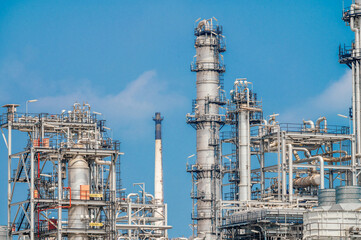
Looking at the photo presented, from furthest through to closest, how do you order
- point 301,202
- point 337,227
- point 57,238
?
point 301,202 → point 57,238 → point 337,227

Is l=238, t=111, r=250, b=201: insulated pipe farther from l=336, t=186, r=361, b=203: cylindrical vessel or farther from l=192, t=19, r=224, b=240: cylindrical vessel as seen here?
l=336, t=186, r=361, b=203: cylindrical vessel

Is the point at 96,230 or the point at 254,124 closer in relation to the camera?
the point at 96,230

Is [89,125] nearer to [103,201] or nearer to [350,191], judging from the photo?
[103,201]

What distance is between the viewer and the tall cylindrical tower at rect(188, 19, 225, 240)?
351 ft

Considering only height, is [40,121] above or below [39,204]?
above

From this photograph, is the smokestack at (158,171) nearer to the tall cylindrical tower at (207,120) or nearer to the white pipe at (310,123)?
the tall cylindrical tower at (207,120)

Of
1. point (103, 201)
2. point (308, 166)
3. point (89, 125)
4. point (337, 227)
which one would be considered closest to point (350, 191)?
point (337, 227)

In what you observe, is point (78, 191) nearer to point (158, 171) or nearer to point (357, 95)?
point (357, 95)

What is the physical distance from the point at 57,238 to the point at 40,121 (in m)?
12.0

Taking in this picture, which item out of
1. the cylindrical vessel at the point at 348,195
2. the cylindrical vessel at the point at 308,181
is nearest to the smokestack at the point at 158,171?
the cylindrical vessel at the point at 308,181

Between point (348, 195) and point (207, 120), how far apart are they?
34.1 meters

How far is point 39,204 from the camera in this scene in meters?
84.9

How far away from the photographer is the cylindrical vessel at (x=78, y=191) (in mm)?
83312

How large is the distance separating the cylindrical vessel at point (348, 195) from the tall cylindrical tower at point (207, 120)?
91.4ft
